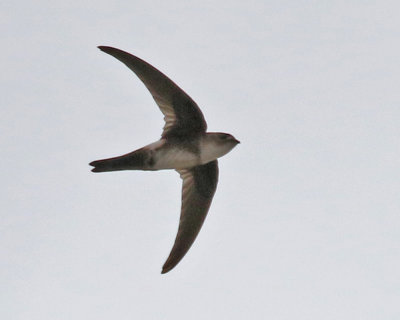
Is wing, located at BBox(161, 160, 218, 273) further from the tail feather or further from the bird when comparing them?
the tail feather

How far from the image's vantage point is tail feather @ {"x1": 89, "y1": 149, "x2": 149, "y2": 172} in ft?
26.2

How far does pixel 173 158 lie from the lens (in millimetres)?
8406

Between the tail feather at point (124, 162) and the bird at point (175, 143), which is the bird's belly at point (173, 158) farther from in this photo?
the tail feather at point (124, 162)

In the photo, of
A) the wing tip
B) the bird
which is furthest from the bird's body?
the wing tip

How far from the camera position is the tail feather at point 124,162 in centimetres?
798

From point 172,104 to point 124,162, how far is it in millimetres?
663

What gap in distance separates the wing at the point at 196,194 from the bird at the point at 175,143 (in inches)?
0.4

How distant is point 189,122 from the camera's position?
8.45 metres

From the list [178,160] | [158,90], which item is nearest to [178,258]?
[178,160]

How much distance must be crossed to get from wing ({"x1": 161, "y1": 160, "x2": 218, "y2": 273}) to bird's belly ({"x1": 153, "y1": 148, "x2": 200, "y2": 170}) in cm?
34

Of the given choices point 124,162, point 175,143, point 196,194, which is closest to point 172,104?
point 175,143

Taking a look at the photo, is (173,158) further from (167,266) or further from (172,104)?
(167,266)

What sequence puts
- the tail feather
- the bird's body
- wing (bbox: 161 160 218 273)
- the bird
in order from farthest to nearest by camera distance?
wing (bbox: 161 160 218 273), the bird's body, the bird, the tail feather

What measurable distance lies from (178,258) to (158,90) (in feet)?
4.57
